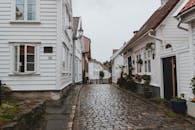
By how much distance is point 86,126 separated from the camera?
6.95 m

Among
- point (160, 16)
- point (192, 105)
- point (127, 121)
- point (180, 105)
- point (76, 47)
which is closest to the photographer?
point (127, 121)

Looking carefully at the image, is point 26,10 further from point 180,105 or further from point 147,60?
point 180,105

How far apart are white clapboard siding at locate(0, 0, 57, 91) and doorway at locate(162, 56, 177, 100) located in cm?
547

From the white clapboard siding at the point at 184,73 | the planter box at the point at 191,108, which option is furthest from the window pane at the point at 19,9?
the planter box at the point at 191,108

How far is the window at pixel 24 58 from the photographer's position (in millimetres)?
11133

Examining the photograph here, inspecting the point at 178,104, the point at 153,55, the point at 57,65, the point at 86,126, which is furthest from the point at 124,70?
the point at 86,126

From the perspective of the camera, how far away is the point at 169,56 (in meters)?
10.1

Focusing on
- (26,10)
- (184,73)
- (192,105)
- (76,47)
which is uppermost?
(26,10)

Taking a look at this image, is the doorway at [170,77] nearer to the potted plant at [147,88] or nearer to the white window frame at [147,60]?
the potted plant at [147,88]

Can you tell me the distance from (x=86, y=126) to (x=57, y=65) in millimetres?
5040

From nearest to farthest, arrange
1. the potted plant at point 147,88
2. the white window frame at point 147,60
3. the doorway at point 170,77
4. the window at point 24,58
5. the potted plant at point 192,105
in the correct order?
the potted plant at point 192,105 → the doorway at point 170,77 → the window at point 24,58 → the potted plant at point 147,88 → the white window frame at point 147,60

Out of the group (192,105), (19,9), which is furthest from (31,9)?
(192,105)

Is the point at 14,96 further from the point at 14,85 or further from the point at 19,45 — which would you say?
the point at 19,45

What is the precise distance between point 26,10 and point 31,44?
1.74m
